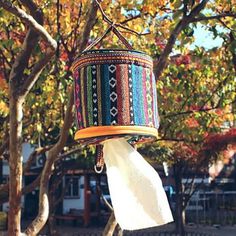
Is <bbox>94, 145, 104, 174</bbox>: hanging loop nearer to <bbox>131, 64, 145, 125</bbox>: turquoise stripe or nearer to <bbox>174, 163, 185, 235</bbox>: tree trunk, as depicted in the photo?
<bbox>131, 64, 145, 125</bbox>: turquoise stripe

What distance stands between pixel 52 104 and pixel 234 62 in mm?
3123

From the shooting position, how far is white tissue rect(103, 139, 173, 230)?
1.95m

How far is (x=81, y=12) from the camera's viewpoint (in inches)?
326

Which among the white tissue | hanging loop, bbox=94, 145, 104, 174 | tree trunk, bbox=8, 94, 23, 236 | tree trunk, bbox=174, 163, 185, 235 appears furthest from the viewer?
tree trunk, bbox=174, 163, 185, 235

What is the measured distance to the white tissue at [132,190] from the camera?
6.40 feet

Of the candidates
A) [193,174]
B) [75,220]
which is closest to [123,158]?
[193,174]

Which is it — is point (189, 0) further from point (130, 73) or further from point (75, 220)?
point (75, 220)

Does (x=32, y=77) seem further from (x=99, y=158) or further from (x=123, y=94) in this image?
(x=123, y=94)

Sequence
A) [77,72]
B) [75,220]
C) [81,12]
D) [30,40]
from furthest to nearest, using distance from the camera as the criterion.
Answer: [75,220], [81,12], [30,40], [77,72]

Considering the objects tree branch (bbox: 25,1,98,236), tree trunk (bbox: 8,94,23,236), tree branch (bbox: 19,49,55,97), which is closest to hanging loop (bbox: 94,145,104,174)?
tree branch (bbox: 25,1,98,236)

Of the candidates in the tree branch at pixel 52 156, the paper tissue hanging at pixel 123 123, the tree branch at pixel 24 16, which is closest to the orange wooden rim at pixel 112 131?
the paper tissue hanging at pixel 123 123

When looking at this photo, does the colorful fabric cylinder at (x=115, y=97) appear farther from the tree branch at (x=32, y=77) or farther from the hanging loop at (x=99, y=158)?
the tree branch at (x=32, y=77)

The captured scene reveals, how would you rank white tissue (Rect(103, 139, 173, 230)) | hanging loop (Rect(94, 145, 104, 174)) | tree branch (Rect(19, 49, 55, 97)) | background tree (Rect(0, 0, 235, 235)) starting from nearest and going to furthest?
white tissue (Rect(103, 139, 173, 230))
hanging loop (Rect(94, 145, 104, 174))
tree branch (Rect(19, 49, 55, 97))
background tree (Rect(0, 0, 235, 235))

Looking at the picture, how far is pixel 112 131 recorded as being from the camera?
6.40ft
